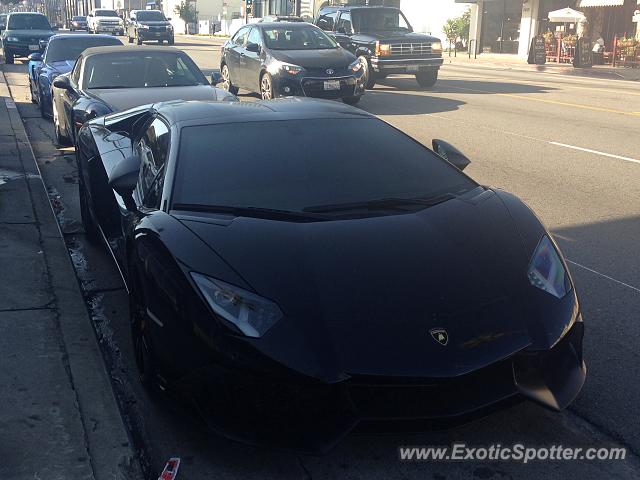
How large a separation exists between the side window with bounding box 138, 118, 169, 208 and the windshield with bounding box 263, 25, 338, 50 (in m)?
11.9

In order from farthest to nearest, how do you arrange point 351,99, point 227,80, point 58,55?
point 227,80 → point 351,99 → point 58,55

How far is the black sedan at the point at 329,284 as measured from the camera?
3.17 metres

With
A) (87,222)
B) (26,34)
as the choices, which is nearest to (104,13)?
(26,34)

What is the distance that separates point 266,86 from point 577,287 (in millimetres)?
11547

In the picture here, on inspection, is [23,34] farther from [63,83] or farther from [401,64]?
[63,83]

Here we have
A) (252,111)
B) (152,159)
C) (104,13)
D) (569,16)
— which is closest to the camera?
(152,159)

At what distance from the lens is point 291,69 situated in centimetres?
1559

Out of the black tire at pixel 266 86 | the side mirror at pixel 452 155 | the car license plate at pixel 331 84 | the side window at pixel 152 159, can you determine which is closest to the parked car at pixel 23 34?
the black tire at pixel 266 86

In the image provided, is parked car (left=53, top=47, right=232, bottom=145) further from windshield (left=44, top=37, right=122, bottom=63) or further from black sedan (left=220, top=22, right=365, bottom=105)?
black sedan (left=220, top=22, right=365, bottom=105)

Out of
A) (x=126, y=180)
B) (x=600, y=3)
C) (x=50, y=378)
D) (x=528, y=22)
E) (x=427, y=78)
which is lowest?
(x=50, y=378)

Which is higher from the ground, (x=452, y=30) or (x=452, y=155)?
(x=452, y=30)

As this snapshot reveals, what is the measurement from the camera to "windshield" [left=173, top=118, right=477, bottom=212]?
4.25m

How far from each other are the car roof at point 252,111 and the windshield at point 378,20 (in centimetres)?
1648

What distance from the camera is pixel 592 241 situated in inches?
271
